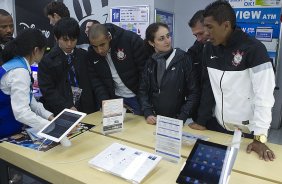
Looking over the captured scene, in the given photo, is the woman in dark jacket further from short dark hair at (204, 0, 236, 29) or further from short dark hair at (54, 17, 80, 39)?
short dark hair at (54, 17, 80, 39)

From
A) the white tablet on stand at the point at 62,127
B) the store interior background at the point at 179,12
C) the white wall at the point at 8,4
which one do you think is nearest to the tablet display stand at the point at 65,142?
the white tablet on stand at the point at 62,127

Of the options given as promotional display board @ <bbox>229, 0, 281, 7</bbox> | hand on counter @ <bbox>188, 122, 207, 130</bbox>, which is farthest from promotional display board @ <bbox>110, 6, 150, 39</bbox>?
hand on counter @ <bbox>188, 122, 207, 130</bbox>

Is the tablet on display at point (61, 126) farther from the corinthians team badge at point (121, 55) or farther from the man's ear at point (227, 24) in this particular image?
the man's ear at point (227, 24)

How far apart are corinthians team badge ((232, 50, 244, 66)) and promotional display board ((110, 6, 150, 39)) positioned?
7.30 ft

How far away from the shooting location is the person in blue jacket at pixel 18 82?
1.50 m

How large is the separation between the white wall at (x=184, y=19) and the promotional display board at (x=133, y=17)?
93cm

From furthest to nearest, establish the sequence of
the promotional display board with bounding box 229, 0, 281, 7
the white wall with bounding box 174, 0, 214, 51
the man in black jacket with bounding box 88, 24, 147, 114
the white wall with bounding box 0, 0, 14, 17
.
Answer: the white wall with bounding box 0, 0, 14, 17
the white wall with bounding box 174, 0, 214, 51
the promotional display board with bounding box 229, 0, 281, 7
the man in black jacket with bounding box 88, 24, 147, 114

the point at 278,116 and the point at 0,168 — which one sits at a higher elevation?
the point at 0,168

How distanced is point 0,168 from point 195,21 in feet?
5.41

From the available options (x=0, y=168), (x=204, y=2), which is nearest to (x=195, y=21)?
(x=0, y=168)

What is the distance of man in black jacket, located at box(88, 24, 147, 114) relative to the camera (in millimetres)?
2154

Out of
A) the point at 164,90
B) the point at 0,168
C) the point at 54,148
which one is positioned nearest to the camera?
the point at 54,148

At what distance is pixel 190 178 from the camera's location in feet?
3.54

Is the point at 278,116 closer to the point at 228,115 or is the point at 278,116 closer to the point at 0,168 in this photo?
the point at 228,115
